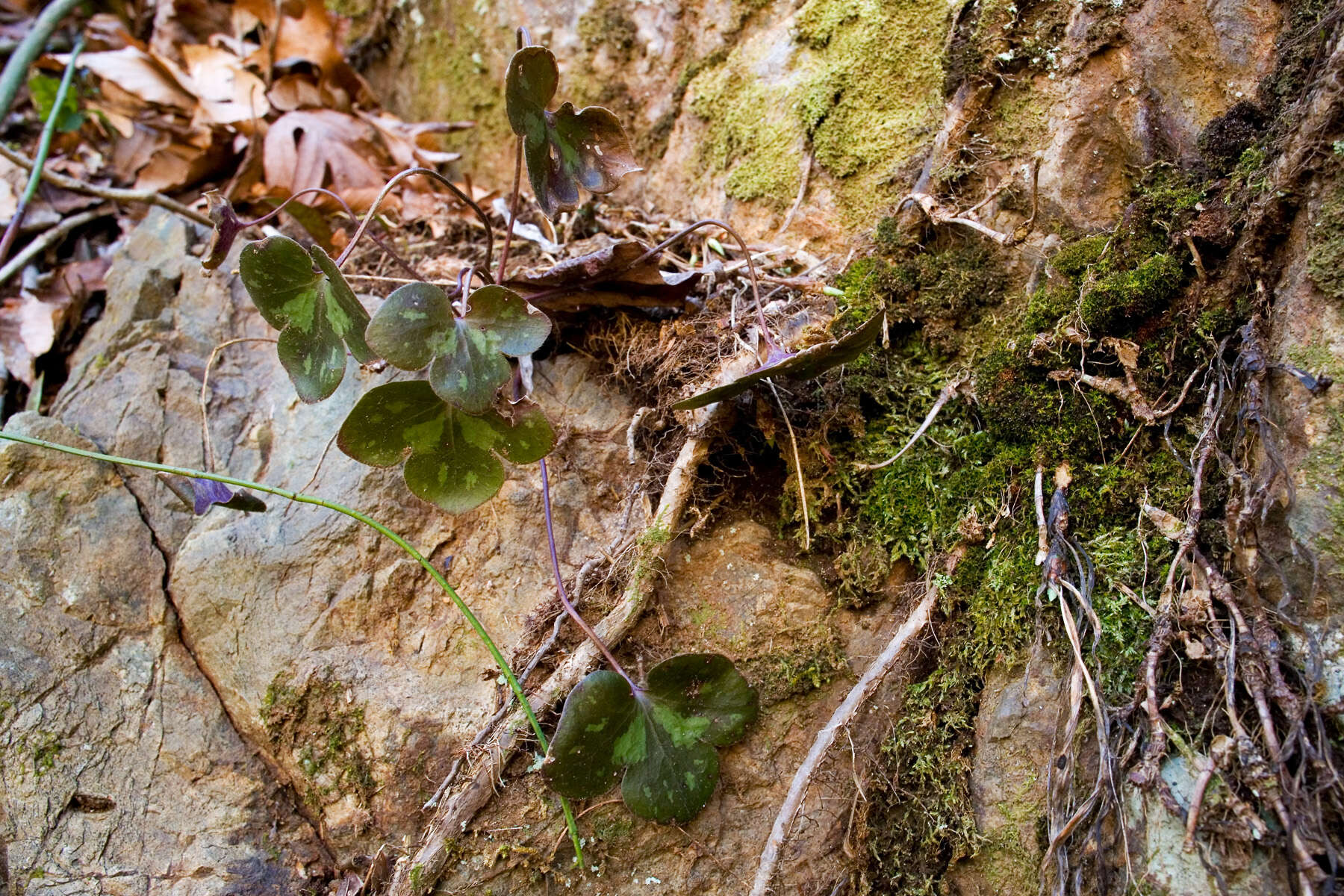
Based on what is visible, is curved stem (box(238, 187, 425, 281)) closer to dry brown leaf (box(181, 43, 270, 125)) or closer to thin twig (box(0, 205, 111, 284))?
dry brown leaf (box(181, 43, 270, 125))

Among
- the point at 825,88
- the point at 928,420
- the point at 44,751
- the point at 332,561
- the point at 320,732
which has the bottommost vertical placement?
the point at 320,732

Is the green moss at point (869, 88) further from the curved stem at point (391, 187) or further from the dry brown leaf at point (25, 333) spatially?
the dry brown leaf at point (25, 333)

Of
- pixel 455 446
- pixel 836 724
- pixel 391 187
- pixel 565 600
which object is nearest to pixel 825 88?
pixel 391 187

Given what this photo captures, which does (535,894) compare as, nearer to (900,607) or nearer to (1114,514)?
(900,607)

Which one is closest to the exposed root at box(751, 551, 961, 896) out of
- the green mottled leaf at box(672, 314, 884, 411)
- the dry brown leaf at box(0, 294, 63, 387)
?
the green mottled leaf at box(672, 314, 884, 411)

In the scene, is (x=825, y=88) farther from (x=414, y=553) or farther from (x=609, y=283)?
(x=414, y=553)

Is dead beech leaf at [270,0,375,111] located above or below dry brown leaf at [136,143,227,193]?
above
